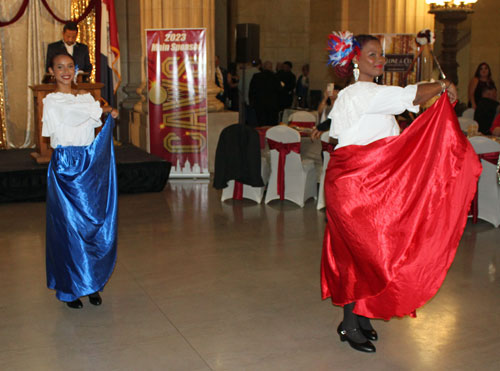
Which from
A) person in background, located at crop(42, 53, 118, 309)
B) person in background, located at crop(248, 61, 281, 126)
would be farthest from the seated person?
person in background, located at crop(42, 53, 118, 309)

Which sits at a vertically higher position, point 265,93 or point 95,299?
point 265,93

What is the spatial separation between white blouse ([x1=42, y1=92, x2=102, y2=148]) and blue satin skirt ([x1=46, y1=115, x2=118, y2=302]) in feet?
0.38

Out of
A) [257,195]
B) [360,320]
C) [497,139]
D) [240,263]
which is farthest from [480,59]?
[360,320]

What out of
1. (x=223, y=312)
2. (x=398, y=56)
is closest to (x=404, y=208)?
(x=223, y=312)

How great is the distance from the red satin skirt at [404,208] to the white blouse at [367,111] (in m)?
0.09

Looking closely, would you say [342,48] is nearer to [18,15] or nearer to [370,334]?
[370,334]

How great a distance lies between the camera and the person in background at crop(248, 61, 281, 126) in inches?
460

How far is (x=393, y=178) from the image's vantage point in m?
3.20

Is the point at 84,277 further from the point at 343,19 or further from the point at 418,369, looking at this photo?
the point at 343,19

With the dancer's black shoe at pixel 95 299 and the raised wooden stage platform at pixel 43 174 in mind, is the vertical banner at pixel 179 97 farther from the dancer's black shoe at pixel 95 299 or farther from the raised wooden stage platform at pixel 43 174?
the dancer's black shoe at pixel 95 299

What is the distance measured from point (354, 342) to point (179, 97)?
5.52m

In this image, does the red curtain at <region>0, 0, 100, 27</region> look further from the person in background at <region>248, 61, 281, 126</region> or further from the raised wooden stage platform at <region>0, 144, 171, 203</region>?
the person in background at <region>248, 61, 281, 126</region>

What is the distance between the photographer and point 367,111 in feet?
10.5

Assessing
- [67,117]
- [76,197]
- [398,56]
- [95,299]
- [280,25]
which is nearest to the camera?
[76,197]
